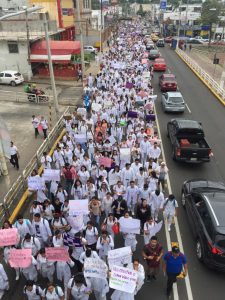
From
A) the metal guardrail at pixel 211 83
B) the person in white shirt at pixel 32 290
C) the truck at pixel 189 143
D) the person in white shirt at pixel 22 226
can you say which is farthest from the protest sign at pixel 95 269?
the metal guardrail at pixel 211 83

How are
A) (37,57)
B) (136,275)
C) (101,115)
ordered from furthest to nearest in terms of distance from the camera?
(37,57)
(101,115)
(136,275)

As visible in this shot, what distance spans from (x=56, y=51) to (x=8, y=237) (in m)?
25.2

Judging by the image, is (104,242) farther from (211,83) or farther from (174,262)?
(211,83)

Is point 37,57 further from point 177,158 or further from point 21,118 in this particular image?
point 177,158

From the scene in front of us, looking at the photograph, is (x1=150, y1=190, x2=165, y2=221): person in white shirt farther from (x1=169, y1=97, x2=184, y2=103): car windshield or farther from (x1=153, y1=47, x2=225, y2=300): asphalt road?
(x1=169, y1=97, x2=184, y2=103): car windshield

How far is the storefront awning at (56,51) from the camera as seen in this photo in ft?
98.6

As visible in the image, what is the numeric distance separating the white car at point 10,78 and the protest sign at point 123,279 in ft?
83.1

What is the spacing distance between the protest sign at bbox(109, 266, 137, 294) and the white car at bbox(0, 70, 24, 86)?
25340 millimetres

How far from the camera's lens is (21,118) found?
69.0 ft

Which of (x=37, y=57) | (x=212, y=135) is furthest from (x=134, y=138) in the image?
(x=37, y=57)

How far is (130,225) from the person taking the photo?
836 centimetres

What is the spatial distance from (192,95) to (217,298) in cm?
2036

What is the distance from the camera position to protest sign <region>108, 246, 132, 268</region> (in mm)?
7043

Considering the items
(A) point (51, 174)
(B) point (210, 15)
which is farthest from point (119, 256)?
(B) point (210, 15)
